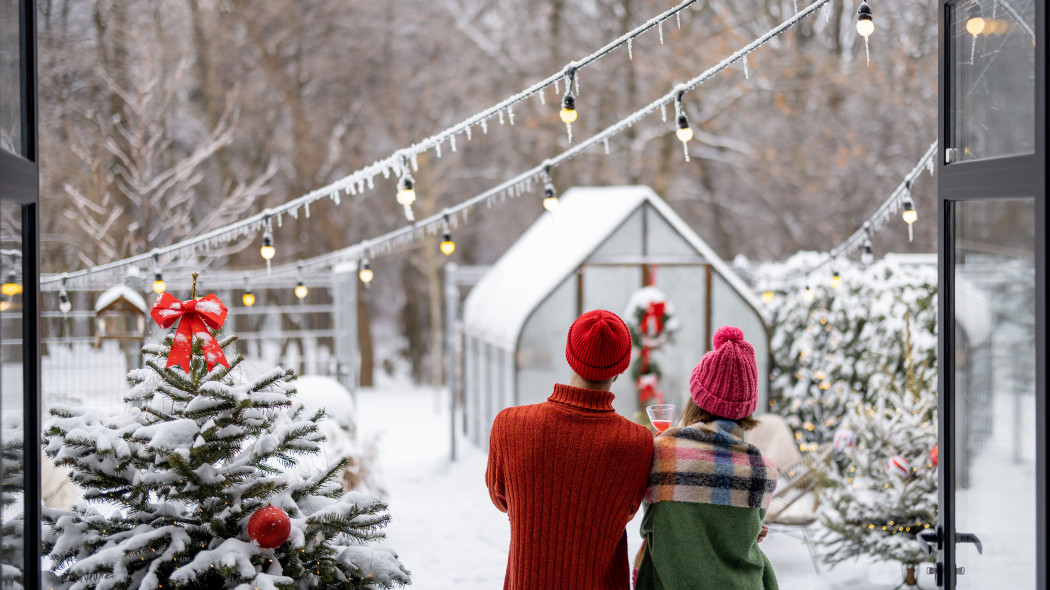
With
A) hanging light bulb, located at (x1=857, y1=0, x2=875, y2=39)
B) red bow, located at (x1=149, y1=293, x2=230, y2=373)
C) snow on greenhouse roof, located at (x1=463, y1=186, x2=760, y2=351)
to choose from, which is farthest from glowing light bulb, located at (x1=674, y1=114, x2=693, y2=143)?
snow on greenhouse roof, located at (x1=463, y1=186, x2=760, y2=351)

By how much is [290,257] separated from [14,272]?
37.2ft

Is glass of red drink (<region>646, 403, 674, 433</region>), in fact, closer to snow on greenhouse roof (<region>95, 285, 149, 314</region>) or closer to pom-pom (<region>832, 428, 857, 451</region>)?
pom-pom (<region>832, 428, 857, 451</region>)

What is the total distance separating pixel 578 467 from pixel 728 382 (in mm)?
480

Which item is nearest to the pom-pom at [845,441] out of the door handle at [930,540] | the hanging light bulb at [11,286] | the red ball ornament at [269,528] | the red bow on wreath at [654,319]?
the red bow on wreath at [654,319]

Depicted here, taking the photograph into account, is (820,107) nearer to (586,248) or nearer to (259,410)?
(586,248)

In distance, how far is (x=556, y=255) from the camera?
26.3 feet

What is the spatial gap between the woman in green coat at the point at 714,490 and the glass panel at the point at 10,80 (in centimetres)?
185

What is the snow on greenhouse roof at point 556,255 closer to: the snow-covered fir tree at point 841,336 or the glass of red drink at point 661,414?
the snow-covered fir tree at point 841,336

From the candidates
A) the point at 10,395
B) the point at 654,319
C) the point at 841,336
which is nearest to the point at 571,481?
the point at 10,395

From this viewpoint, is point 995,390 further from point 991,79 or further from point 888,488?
point 888,488

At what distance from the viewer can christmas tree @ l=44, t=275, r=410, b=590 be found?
107 inches

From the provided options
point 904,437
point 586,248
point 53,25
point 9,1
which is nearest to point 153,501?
point 9,1

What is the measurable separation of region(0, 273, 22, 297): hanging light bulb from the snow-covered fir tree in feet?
19.9

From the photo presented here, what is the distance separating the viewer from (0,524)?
208 cm
